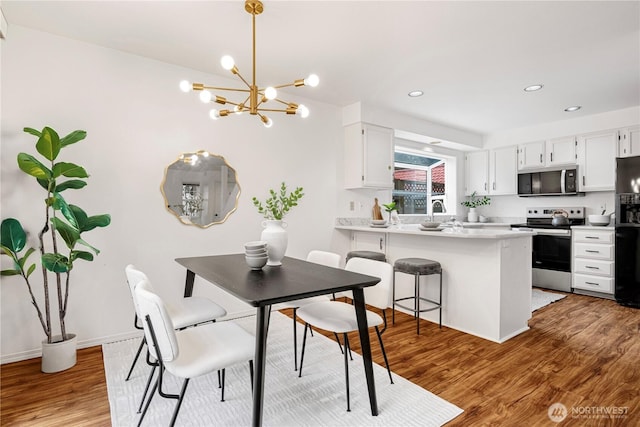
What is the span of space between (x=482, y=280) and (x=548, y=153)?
10.9 ft

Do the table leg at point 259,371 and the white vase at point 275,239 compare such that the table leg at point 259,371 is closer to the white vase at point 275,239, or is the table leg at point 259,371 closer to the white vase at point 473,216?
the white vase at point 275,239

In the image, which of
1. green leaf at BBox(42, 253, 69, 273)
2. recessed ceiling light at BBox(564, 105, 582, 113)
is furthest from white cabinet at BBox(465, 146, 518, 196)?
green leaf at BBox(42, 253, 69, 273)

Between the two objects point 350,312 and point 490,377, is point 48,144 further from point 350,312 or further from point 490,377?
point 490,377

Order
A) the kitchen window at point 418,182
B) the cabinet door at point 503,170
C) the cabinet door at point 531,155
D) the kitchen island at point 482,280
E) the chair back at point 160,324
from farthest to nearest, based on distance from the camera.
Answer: the kitchen window at point 418,182, the cabinet door at point 503,170, the cabinet door at point 531,155, the kitchen island at point 482,280, the chair back at point 160,324

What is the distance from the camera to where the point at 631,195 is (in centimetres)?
391

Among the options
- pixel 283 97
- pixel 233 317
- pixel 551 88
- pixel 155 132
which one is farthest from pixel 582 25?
pixel 233 317

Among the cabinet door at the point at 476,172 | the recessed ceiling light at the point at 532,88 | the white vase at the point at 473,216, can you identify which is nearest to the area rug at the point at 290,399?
the recessed ceiling light at the point at 532,88

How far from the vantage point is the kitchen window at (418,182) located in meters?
5.67

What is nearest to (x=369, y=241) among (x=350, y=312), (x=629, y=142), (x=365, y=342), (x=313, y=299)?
(x=313, y=299)

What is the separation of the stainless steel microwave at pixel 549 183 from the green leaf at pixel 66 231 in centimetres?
593

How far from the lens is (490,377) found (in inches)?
→ 89.6

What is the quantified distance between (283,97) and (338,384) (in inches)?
121

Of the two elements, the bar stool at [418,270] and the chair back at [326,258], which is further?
the bar stool at [418,270]

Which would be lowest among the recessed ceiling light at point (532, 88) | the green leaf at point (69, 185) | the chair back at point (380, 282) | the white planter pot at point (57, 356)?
the white planter pot at point (57, 356)
